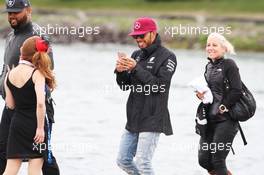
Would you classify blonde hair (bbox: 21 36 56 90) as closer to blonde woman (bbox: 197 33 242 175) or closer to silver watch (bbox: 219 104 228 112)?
blonde woman (bbox: 197 33 242 175)

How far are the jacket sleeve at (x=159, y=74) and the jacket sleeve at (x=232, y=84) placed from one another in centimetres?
66

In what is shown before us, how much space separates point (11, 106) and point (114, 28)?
46.7 meters

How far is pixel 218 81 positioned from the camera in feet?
32.4

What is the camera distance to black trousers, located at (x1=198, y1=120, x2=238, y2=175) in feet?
32.1

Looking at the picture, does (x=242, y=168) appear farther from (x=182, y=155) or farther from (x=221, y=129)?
(x=221, y=129)

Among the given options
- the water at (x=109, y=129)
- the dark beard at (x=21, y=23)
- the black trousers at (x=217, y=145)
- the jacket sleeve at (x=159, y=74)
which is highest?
the dark beard at (x=21, y=23)

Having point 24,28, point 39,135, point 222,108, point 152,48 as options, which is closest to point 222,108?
point 222,108

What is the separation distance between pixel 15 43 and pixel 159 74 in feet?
A: 5.37

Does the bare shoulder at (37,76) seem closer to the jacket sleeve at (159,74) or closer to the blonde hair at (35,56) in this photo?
the blonde hair at (35,56)

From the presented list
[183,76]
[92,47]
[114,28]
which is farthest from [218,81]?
[114,28]

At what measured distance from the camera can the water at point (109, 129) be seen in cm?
1279

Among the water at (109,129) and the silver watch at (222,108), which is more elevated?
the silver watch at (222,108)

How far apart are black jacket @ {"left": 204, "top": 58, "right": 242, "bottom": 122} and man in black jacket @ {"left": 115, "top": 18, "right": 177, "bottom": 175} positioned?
0.60 metres

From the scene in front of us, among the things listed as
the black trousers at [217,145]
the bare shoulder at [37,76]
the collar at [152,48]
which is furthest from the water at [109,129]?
the bare shoulder at [37,76]
